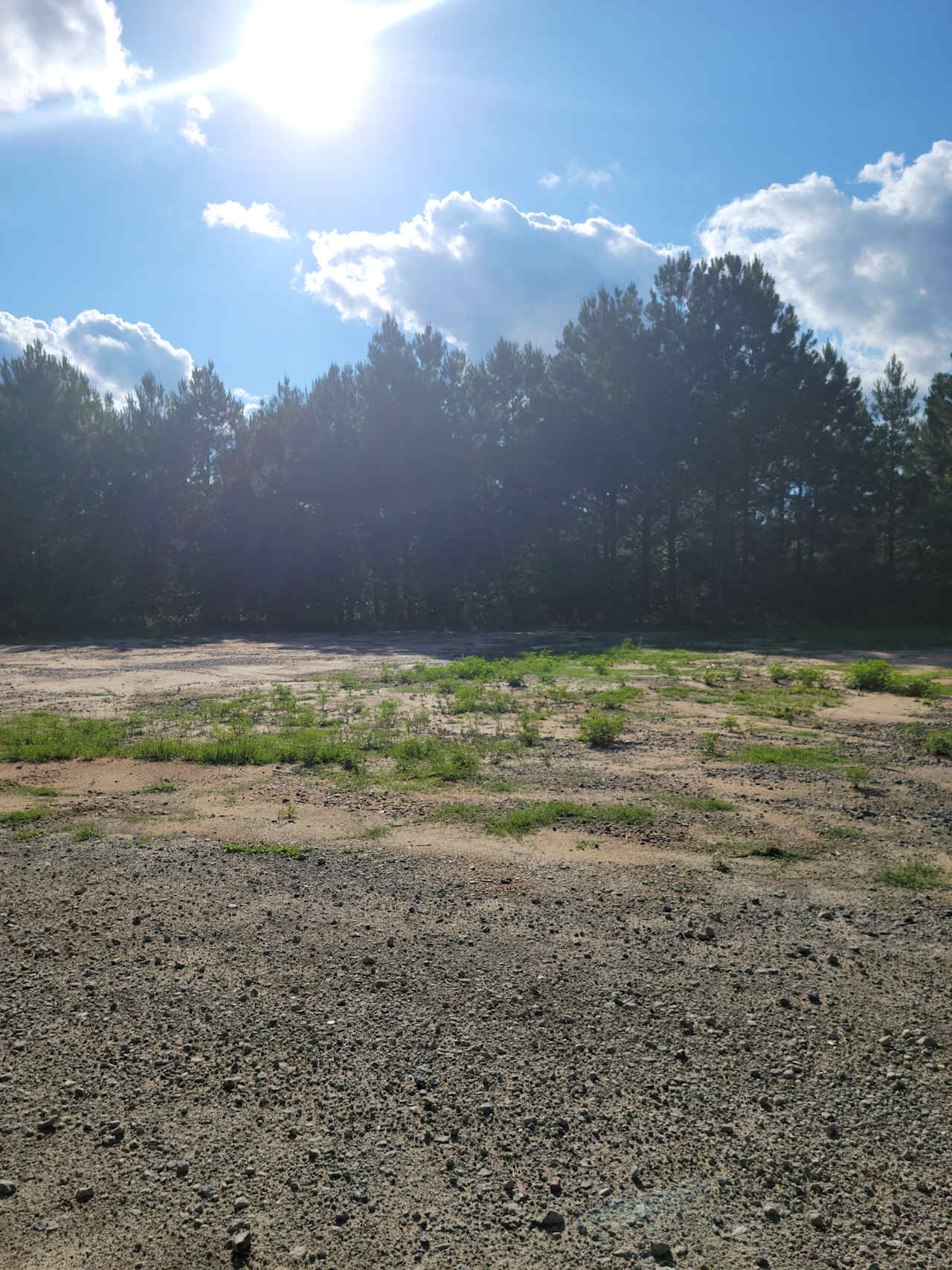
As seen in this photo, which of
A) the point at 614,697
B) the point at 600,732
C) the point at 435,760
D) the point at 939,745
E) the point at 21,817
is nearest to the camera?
the point at 21,817

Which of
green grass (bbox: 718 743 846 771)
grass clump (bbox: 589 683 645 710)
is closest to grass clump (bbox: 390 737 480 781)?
green grass (bbox: 718 743 846 771)

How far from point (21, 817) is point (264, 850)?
2.09 m

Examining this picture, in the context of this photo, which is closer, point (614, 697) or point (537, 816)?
point (537, 816)

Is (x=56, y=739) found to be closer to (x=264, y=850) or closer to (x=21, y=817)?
(x=21, y=817)

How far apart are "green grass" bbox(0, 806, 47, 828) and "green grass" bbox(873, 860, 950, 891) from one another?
18.7 feet

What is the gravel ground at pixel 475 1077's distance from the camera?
2.14 meters

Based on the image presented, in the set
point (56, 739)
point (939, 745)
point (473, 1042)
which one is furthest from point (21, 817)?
point (939, 745)

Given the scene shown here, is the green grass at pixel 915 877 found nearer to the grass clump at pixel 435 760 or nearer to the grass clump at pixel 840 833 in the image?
the grass clump at pixel 840 833

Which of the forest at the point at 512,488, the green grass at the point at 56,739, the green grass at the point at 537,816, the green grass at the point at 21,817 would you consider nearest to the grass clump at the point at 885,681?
the green grass at the point at 537,816

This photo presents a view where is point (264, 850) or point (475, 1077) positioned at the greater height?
point (264, 850)

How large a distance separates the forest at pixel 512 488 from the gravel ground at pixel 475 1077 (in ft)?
93.3

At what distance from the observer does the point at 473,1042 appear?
2953mm

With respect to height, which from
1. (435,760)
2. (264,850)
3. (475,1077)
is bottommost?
(475,1077)

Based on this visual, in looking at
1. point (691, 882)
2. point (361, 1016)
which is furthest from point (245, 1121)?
point (691, 882)
